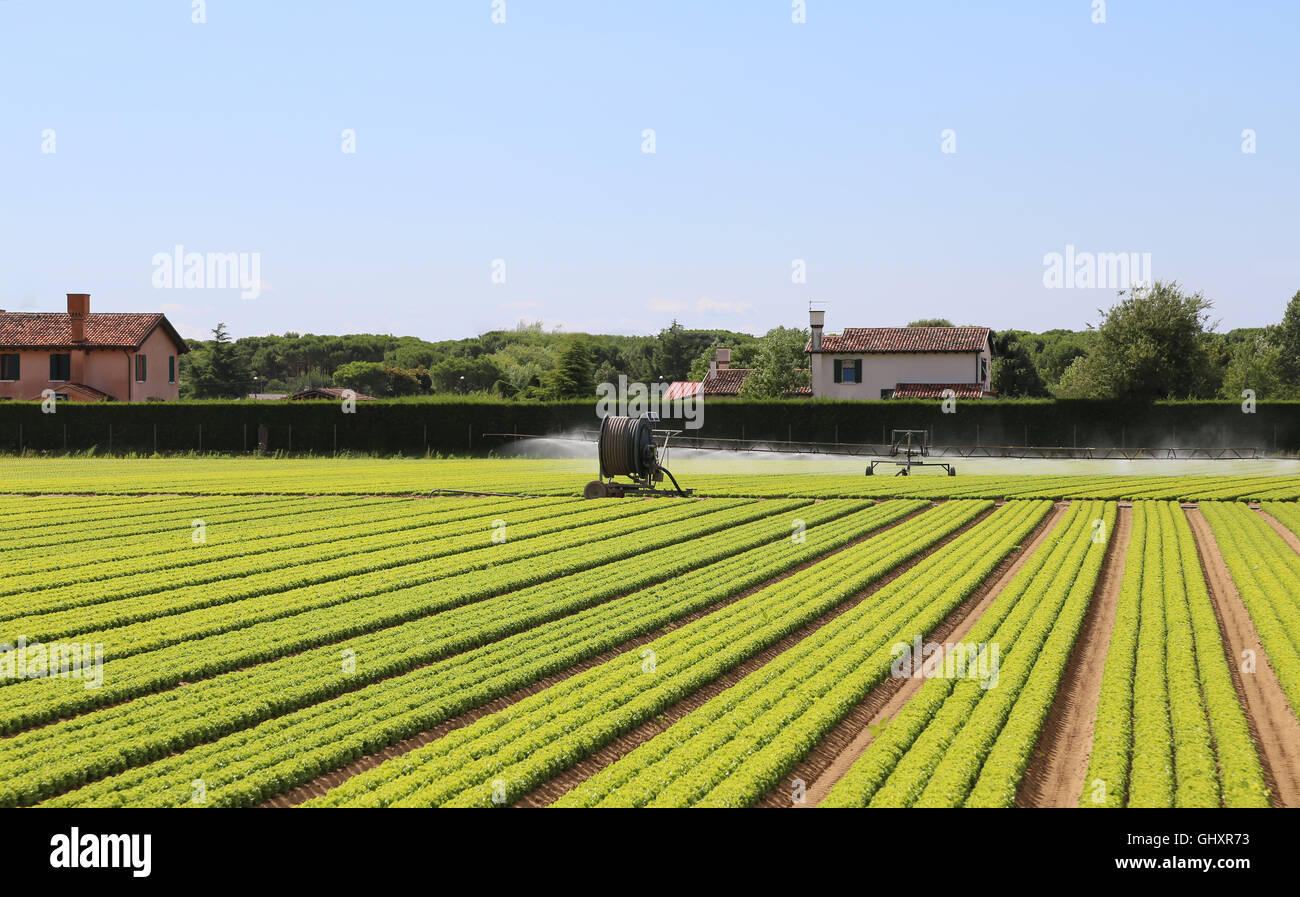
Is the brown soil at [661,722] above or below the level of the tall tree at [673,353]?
below

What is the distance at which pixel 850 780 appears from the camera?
8.30 m

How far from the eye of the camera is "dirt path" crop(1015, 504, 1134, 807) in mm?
8406

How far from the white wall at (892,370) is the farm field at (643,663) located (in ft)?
159

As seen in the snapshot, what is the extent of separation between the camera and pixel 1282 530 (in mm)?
25203

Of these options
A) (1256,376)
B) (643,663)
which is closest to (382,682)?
(643,663)

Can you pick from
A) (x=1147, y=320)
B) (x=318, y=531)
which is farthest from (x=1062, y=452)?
(x=318, y=531)

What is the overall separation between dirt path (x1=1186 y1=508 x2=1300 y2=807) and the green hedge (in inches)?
1711

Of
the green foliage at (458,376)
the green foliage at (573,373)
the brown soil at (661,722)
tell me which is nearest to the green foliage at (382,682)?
the brown soil at (661,722)

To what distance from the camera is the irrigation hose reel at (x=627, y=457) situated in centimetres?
3097

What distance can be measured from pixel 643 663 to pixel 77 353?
2667 inches

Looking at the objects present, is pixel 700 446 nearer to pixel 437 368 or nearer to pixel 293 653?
pixel 293 653

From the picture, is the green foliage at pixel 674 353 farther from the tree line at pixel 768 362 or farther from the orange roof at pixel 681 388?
the orange roof at pixel 681 388

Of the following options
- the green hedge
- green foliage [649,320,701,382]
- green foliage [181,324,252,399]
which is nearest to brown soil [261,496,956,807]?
the green hedge

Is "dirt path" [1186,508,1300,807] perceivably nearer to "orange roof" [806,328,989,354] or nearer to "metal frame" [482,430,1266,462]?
"metal frame" [482,430,1266,462]
